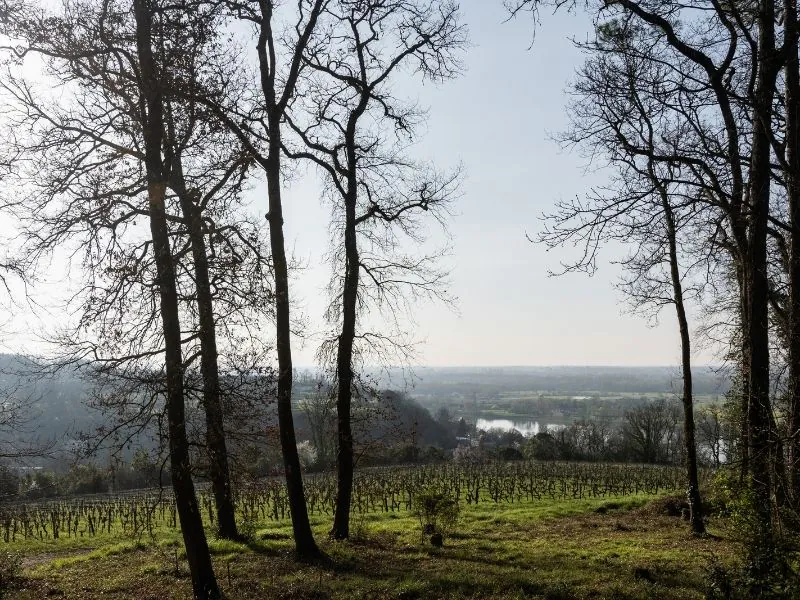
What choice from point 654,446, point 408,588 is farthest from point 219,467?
point 654,446

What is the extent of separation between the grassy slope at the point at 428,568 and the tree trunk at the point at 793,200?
1682 millimetres

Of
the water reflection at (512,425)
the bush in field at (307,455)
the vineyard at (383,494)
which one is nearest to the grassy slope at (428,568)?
the vineyard at (383,494)

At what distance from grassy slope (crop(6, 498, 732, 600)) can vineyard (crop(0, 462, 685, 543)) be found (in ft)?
27.9

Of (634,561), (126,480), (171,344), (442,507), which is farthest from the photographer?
(126,480)

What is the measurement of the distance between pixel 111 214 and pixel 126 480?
40.8 metres

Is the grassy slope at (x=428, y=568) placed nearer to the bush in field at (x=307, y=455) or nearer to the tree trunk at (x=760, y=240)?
the tree trunk at (x=760, y=240)

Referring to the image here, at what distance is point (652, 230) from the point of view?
7746mm

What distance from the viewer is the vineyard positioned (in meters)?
24.9

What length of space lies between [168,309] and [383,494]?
2151 centimetres

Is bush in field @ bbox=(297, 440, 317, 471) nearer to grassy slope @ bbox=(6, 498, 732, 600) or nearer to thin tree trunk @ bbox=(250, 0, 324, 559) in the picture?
grassy slope @ bbox=(6, 498, 732, 600)

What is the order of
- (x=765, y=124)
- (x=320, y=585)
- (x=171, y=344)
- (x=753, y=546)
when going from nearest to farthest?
(x=753, y=546) → (x=765, y=124) → (x=171, y=344) → (x=320, y=585)

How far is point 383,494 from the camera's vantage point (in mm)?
27109

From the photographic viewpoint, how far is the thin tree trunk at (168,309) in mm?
7426

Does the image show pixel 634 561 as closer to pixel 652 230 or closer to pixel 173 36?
pixel 652 230
